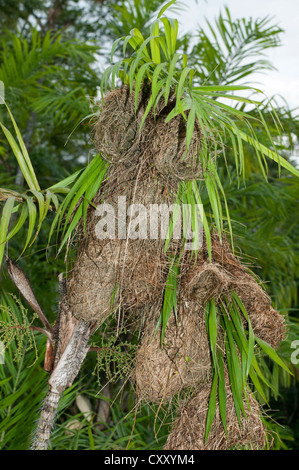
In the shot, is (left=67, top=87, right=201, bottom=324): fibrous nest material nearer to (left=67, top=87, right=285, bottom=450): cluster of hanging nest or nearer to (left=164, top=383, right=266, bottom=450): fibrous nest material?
(left=67, top=87, right=285, bottom=450): cluster of hanging nest

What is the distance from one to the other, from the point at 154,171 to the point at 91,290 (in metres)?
0.22

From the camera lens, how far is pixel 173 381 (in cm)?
74

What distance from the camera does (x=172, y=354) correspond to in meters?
0.73

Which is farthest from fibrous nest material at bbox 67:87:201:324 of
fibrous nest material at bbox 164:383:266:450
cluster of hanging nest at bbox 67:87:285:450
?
fibrous nest material at bbox 164:383:266:450

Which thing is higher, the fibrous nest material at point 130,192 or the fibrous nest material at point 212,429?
the fibrous nest material at point 130,192

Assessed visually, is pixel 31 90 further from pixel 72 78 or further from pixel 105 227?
pixel 105 227

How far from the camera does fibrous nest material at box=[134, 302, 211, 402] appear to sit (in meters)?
0.73

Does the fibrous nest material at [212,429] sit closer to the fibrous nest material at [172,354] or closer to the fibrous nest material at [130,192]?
the fibrous nest material at [172,354]

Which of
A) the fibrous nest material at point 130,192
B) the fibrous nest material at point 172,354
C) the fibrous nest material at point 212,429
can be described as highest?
the fibrous nest material at point 130,192

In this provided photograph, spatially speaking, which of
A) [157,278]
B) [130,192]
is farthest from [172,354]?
[130,192]

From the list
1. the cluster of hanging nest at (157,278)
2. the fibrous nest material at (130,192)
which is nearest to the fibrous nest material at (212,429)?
the cluster of hanging nest at (157,278)

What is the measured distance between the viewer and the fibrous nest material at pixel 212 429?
2.49ft

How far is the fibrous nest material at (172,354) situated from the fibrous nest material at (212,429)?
2.3 inches
